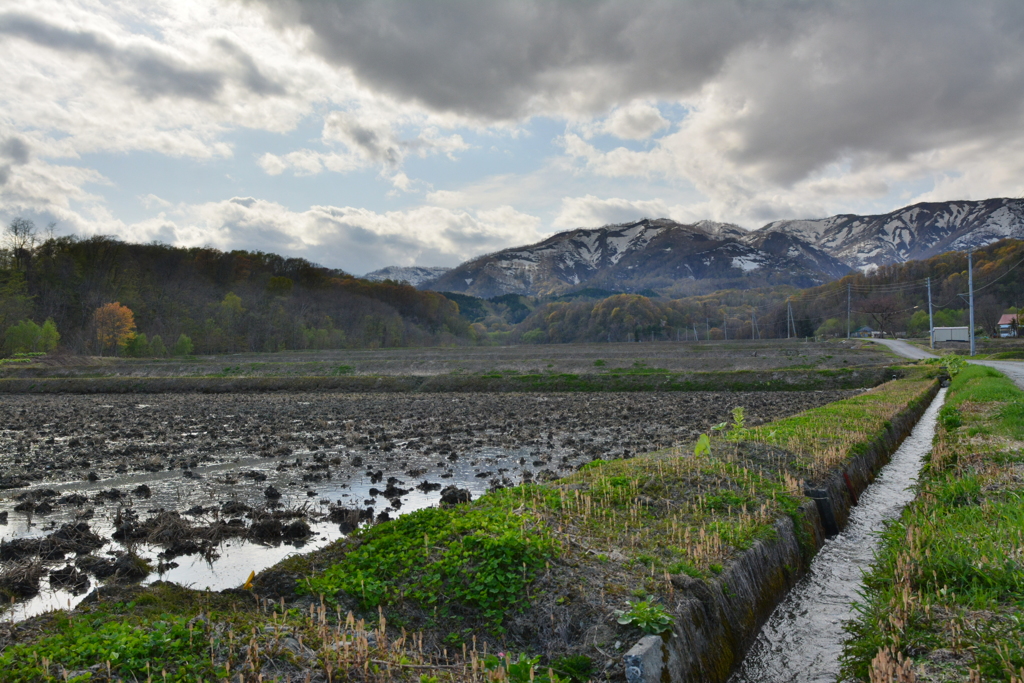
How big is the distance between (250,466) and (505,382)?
961 inches

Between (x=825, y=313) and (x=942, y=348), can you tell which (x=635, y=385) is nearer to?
(x=942, y=348)

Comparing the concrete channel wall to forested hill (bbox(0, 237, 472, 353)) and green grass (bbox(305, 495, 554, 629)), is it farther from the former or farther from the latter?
forested hill (bbox(0, 237, 472, 353))

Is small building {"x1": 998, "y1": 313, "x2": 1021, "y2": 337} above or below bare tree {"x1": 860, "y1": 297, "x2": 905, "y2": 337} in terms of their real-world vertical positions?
below

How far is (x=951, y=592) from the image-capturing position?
17.9 feet

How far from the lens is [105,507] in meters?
10.9

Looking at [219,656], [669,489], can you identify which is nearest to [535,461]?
[669,489]

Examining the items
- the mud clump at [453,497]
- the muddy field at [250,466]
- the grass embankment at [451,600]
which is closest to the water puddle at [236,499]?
the muddy field at [250,466]

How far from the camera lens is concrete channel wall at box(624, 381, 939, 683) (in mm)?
4844

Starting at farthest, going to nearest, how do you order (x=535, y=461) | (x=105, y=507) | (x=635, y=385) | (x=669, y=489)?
(x=635, y=385) < (x=535, y=461) < (x=105, y=507) < (x=669, y=489)

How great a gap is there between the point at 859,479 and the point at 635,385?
2445cm

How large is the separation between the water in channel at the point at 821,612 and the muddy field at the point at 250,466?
572 cm

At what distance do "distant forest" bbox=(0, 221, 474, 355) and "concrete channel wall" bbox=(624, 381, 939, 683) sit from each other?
87.5 metres

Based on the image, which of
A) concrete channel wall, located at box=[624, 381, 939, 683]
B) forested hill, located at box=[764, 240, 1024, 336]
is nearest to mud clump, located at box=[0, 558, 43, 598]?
concrete channel wall, located at box=[624, 381, 939, 683]

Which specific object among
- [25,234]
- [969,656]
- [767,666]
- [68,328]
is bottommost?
[767,666]
